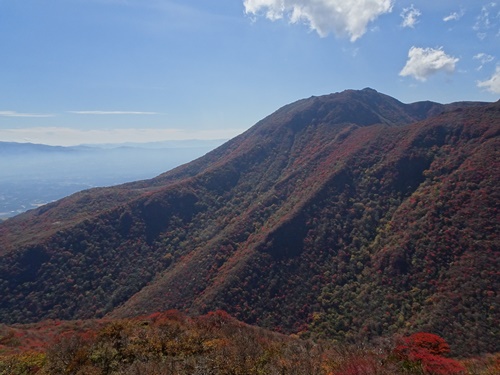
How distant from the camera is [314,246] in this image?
47812 millimetres

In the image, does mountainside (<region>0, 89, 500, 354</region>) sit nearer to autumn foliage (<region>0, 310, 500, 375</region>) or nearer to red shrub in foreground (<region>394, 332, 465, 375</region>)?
red shrub in foreground (<region>394, 332, 465, 375</region>)

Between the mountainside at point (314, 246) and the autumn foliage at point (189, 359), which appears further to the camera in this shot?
the mountainside at point (314, 246)

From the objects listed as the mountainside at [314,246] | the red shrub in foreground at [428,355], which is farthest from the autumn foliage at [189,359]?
the mountainside at [314,246]

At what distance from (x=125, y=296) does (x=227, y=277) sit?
17601mm

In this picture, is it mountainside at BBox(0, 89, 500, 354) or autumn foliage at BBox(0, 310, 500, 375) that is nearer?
autumn foliage at BBox(0, 310, 500, 375)

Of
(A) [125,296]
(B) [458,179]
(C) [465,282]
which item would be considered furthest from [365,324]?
(A) [125,296]

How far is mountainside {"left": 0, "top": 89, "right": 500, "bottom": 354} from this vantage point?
33.3 meters

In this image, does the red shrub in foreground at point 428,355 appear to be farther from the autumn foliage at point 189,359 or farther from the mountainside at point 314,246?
the mountainside at point 314,246

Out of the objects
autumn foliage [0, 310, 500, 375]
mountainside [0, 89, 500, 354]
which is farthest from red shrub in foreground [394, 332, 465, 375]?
mountainside [0, 89, 500, 354]

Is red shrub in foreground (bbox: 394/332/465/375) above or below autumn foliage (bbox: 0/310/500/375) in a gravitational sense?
below

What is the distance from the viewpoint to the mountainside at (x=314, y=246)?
33.3 metres

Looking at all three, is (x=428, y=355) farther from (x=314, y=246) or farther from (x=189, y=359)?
(x=314, y=246)

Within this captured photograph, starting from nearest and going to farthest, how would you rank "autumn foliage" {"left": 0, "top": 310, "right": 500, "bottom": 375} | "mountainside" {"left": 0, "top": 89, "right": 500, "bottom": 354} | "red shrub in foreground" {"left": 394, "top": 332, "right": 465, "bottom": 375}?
"autumn foliage" {"left": 0, "top": 310, "right": 500, "bottom": 375}
"red shrub in foreground" {"left": 394, "top": 332, "right": 465, "bottom": 375}
"mountainside" {"left": 0, "top": 89, "right": 500, "bottom": 354}

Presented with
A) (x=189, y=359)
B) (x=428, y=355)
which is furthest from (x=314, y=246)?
(x=189, y=359)
